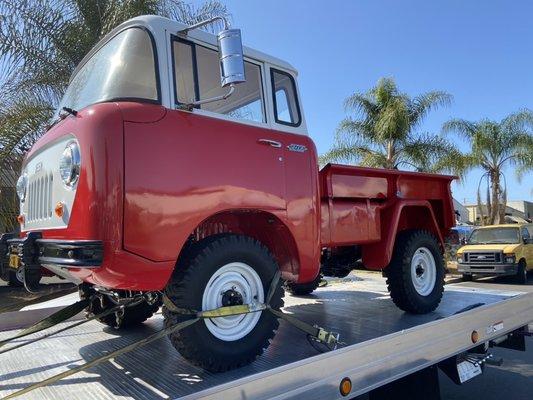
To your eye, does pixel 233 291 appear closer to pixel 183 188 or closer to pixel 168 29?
pixel 183 188

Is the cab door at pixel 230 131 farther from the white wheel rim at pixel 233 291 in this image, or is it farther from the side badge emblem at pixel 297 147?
the white wheel rim at pixel 233 291

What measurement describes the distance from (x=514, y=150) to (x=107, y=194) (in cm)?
2346

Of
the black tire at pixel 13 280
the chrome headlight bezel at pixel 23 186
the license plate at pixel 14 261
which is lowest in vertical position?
the black tire at pixel 13 280

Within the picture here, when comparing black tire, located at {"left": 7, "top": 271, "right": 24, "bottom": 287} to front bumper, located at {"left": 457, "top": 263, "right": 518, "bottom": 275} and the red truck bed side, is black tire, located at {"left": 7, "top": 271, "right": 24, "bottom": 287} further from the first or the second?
front bumper, located at {"left": 457, "top": 263, "right": 518, "bottom": 275}

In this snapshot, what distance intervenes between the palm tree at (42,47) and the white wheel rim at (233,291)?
22.7 ft

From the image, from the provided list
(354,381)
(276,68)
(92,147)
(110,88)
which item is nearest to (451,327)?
(354,381)

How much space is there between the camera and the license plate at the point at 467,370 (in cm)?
352

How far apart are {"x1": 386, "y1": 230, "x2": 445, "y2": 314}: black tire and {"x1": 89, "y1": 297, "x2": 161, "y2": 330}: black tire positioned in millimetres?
2181

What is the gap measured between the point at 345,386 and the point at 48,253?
72.2 inches

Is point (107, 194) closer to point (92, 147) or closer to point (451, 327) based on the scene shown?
point (92, 147)

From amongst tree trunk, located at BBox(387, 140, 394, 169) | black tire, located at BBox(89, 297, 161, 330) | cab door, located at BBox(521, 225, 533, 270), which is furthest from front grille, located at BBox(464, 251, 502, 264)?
black tire, located at BBox(89, 297, 161, 330)

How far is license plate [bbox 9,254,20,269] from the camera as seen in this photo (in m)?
3.18

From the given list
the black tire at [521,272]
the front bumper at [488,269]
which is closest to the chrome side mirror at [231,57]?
the front bumper at [488,269]

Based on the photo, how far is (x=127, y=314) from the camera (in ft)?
13.5
